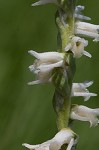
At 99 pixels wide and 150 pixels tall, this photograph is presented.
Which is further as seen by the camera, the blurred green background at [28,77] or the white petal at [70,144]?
the blurred green background at [28,77]

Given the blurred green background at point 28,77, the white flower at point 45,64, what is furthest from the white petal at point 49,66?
the blurred green background at point 28,77

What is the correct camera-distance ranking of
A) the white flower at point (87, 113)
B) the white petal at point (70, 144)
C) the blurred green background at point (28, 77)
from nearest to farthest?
the white petal at point (70, 144) → the white flower at point (87, 113) → the blurred green background at point (28, 77)

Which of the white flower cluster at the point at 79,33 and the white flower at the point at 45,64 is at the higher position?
the white flower cluster at the point at 79,33

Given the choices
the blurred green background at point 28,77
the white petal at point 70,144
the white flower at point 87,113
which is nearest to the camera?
the white petal at point 70,144

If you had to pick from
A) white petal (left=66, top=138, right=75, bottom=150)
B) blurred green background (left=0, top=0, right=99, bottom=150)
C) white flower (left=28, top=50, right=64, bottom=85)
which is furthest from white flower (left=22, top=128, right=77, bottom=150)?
blurred green background (left=0, top=0, right=99, bottom=150)

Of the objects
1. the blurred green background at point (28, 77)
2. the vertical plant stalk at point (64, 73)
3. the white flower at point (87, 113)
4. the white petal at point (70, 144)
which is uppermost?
the vertical plant stalk at point (64, 73)

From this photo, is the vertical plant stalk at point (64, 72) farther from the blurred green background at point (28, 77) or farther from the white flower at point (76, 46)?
the blurred green background at point (28, 77)
